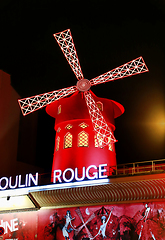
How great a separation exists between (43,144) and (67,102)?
7264mm

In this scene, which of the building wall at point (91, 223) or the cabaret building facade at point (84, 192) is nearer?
the building wall at point (91, 223)

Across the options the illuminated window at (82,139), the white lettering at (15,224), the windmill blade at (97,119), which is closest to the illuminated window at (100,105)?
the windmill blade at (97,119)

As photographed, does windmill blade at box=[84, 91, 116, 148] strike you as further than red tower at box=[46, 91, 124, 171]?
No

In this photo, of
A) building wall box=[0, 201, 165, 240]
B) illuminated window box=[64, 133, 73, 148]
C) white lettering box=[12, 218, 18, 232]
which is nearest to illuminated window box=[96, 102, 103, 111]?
illuminated window box=[64, 133, 73, 148]

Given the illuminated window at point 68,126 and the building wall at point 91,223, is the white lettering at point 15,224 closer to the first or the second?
the building wall at point 91,223

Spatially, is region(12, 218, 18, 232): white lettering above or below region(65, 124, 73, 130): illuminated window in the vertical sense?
below

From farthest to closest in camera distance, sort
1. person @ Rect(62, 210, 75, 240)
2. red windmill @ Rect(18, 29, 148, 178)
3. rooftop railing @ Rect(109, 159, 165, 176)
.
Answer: red windmill @ Rect(18, 29, 148, 178) < person @ Rect(62, 210, 75, 240) < rooftop railing @ Rect(109, 159, 165, 176)

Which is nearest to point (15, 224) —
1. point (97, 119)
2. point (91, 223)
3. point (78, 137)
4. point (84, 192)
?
point (91, 223)

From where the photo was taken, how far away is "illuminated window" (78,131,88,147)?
14.5 meters

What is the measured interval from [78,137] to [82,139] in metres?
0.20

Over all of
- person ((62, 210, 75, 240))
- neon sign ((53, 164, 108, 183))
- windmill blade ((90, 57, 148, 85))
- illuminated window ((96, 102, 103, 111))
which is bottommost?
person ((62, 210, 75, 240))

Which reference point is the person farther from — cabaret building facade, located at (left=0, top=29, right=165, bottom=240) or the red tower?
the red tower

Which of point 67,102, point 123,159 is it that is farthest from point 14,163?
point 123,159

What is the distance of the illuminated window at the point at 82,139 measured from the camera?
14463 mm
